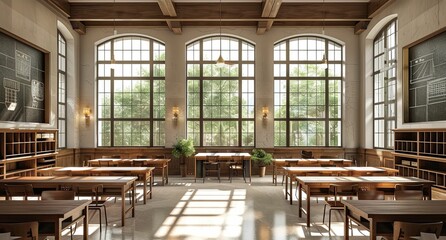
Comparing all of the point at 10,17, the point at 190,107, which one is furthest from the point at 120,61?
the point at 10,17

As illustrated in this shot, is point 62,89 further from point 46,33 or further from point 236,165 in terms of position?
point 236,165

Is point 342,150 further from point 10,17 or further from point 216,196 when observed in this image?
point 10,17

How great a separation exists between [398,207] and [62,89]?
36.9ft

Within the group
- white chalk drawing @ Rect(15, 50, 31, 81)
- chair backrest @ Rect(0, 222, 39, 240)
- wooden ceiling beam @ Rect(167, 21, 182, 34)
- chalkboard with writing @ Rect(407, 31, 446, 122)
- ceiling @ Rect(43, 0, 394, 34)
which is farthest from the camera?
wooden ceiling beam @ Rect(167, 21, 182, 34)

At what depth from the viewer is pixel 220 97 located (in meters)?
13.3

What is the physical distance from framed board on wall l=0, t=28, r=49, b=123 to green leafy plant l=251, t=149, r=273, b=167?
6.47 meters

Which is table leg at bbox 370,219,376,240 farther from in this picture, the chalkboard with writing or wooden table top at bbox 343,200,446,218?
the chalkboard with writing

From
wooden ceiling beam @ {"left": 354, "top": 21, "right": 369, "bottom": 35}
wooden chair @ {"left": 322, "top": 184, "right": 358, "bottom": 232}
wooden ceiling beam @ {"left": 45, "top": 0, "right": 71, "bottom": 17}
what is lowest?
wooden chair @ {"left": 322, "top": 184, "right": 358, "bottom": 232}

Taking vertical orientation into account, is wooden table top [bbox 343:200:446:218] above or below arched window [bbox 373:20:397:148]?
below

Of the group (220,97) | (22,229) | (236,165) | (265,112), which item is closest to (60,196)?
(22,229)

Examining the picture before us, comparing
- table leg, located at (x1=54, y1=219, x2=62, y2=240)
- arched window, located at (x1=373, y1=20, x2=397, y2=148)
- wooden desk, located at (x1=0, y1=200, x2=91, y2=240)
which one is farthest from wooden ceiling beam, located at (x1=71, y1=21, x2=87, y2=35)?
table leg, located at (x1=54, y1=219, x2=62, y2=240)

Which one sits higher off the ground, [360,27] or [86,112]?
[360,27]

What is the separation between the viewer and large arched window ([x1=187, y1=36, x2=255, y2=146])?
13.3 m

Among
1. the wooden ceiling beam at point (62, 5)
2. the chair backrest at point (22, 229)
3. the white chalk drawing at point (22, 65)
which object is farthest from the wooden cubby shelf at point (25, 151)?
the chair backrest at point (22, 229)
